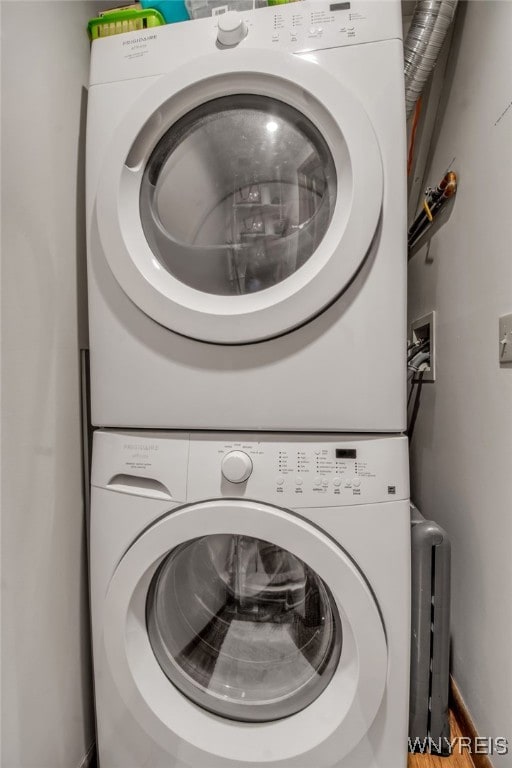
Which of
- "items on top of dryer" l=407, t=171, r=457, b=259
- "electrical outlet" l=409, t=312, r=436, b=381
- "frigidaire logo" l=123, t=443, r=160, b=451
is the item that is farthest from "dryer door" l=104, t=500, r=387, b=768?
"items on top of dryer" l=407, t=171, r=457, b=259

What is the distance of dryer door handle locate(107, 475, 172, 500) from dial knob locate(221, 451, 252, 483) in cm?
14

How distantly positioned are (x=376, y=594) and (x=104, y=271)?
0.85 metres

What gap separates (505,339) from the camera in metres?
0.77

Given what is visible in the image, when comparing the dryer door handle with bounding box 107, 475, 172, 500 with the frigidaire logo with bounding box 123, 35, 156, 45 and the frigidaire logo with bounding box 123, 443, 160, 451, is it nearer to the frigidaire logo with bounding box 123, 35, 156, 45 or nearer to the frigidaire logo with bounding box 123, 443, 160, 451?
the frigidaire logo with bounding box 123, 443, 160, 451

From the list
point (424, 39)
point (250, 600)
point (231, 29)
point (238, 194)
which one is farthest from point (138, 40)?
point (250, 600)

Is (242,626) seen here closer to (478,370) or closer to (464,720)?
(464,720)

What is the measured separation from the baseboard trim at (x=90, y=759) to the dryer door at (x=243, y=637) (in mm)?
254

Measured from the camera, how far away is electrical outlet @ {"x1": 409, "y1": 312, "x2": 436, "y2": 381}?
4.03ft

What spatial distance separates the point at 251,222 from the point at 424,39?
70cm

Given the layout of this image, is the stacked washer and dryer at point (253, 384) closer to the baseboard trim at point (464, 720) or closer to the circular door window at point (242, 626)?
the circular door window at point (242, 626)

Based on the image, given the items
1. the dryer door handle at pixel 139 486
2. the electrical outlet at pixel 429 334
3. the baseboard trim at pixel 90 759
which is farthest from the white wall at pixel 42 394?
the electrical outlet at pixel 429 334

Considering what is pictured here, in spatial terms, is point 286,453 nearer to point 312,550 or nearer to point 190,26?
point 312,550

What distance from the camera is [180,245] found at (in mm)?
884

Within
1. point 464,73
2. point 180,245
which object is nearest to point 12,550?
point 180,245
